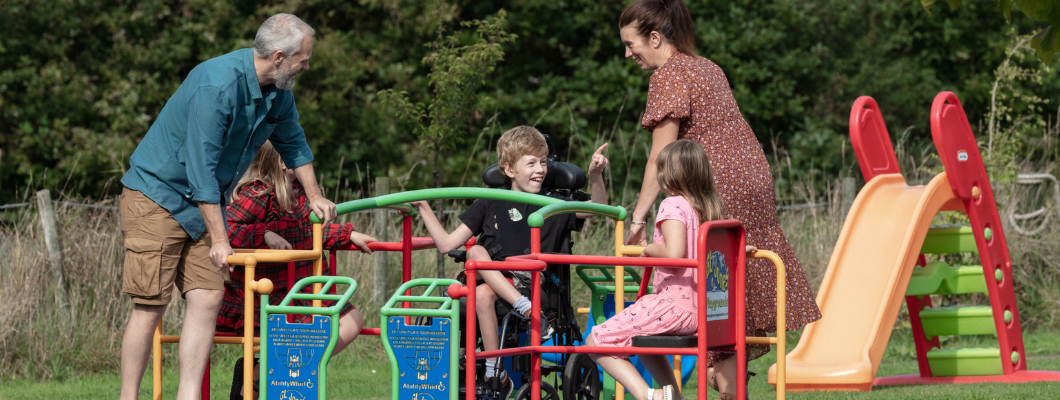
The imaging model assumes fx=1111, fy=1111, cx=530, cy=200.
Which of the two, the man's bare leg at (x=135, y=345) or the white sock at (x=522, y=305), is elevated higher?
the white sock at (x=522, y=305)

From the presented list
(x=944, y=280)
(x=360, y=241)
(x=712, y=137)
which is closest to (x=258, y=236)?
(x=360, y=241)

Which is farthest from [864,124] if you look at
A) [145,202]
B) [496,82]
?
[496,82]

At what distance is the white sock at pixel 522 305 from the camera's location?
168 inches

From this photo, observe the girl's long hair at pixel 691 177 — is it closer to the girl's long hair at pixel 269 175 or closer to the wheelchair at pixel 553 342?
the wheelchair at pixel 553 342

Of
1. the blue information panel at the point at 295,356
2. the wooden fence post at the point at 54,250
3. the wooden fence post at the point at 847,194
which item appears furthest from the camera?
the wooden fence post at the point at 847,194

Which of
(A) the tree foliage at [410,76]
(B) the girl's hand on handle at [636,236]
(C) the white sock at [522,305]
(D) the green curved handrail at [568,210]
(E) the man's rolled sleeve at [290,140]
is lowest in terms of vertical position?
(C) the white sock at [522,305]

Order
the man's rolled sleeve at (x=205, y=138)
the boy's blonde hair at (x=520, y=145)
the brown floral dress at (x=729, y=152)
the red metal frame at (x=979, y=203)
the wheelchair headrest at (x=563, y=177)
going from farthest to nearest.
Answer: the red metal frame at (x=979, y=203) → the wheelchair headrest at (x=563, y=177) → the boy's blonde hair at (x=520, y=145) → the brown floral dress at (x=729, y=152) → the man's rolled sleeve at (x=205, y=138)

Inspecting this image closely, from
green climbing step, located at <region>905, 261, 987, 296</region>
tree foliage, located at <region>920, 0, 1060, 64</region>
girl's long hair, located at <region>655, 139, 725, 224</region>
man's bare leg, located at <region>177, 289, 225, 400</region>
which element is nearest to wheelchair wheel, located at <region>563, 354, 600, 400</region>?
girl's long hair, located at <region>655, 139, 725, 224</region>

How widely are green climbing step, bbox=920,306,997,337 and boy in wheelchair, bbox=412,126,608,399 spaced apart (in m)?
2.78

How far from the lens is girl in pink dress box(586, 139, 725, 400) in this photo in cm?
390

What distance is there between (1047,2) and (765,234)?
1.37 metres

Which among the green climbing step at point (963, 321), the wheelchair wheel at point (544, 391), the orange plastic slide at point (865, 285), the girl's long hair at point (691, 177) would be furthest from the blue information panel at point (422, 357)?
the green climbing step at point (963, 321)

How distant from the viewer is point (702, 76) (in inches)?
172

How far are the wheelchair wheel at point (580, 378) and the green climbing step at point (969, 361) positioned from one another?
120 inches
